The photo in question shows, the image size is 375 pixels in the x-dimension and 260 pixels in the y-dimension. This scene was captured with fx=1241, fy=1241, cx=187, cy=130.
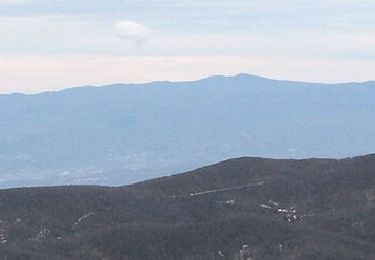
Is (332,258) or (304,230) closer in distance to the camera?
(332,258)

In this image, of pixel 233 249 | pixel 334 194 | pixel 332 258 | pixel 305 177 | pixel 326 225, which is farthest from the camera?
pixel 305 177

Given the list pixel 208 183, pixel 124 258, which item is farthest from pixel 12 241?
pixel 208 183

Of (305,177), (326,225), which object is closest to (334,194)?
(305,177)

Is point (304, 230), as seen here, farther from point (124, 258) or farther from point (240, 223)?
point (124, 258)

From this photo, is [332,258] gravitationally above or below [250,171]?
below

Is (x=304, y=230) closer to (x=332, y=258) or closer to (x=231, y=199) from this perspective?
(x=332, y=258)

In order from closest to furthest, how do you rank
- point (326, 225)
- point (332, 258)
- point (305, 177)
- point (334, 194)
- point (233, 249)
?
point (332, 258)
point (233, 249)
point (326, 225)
point (334, 194)
point (305, 177)
